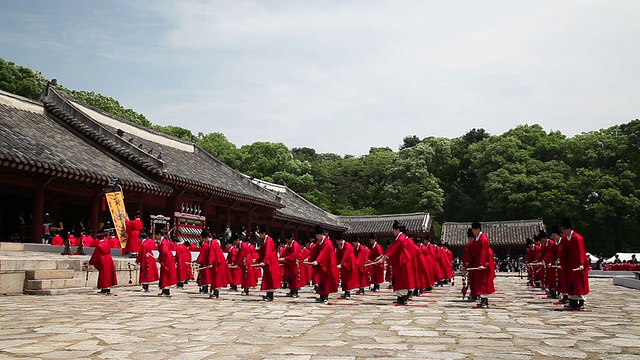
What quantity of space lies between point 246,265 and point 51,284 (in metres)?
4.29

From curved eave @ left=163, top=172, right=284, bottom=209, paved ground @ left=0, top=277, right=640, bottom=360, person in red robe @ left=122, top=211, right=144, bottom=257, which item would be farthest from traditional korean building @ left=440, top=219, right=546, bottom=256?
paved ground @ left=0, top=277, right=640, bottom=360

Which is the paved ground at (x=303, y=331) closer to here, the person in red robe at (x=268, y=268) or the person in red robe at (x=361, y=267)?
the person in red robe at (x=268, y=268)

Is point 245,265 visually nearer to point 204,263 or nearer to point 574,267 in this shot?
point 204,263

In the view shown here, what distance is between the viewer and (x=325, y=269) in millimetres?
11234

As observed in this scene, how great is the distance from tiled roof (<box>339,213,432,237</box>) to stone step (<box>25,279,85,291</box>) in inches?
1104

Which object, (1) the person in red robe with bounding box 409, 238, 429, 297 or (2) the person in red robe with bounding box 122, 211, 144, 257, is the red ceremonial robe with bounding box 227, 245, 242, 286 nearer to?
(2) the person in red robe with bounding box 122, 211, 144, 257

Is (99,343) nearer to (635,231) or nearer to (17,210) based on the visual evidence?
(17,210)

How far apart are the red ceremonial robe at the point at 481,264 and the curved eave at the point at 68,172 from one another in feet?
37.2

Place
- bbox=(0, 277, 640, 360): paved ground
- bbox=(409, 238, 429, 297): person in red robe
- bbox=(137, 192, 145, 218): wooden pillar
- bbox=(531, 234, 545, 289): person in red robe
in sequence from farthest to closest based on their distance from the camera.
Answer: bbox=(137, 192, 145, 218): wooden pillar, bbox=(531, 234, 545, 289): person in red robe, bbox=(409, 238, 429, 297): person in red robe, bbox=(0, 277, 640, 360): paved ground

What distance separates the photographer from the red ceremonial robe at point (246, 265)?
1266 centimetres

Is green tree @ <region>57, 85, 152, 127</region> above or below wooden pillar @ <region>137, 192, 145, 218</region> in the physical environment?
above

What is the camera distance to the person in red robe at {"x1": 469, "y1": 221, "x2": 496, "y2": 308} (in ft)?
33.6

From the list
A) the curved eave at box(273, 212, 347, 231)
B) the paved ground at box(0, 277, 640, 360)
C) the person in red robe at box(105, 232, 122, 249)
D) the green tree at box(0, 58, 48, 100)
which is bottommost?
the paved ground at box(0, 277, 640, 360)

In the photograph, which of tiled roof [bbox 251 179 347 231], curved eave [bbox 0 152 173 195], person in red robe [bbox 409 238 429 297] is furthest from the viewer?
tiled roof [bbox 251 179 347 231]
